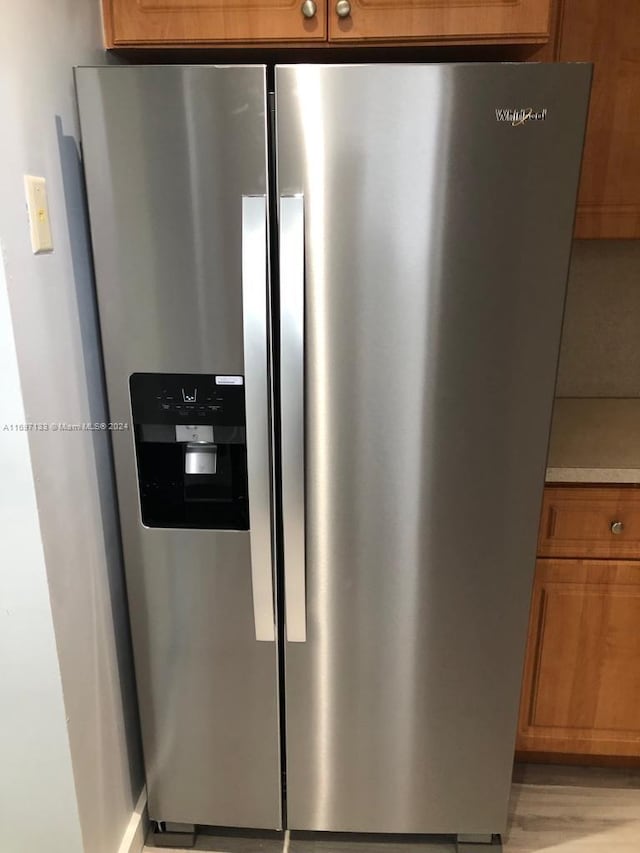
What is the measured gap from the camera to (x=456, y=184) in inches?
48.2

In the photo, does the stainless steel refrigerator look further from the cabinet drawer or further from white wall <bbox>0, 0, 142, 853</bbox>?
the cabinet drawer

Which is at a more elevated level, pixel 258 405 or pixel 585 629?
pixel 258 405

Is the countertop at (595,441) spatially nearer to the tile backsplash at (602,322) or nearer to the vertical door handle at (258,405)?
the tile backsplash at (602,322)

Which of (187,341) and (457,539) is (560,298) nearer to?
(457,539)

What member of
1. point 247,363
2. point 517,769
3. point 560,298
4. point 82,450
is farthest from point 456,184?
point 517,769

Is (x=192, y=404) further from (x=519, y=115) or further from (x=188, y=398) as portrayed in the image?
(x=519, y=115)

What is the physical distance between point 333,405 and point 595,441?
843 millimetres

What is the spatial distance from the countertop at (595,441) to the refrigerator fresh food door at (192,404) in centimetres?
76

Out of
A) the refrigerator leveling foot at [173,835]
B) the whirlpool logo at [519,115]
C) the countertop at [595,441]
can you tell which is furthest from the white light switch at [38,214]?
the refrigerator leveling foot at [173,835]

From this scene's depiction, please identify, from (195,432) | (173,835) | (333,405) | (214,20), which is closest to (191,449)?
(195,432)

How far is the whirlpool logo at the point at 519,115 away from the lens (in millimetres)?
1188

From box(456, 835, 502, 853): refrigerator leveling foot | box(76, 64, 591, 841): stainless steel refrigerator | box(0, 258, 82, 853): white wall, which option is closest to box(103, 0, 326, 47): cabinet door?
box(76, 64, 591, 841): stainless steel refrigerator

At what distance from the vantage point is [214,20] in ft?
4.39

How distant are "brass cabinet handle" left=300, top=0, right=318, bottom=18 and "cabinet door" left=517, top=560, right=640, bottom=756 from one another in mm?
1320
